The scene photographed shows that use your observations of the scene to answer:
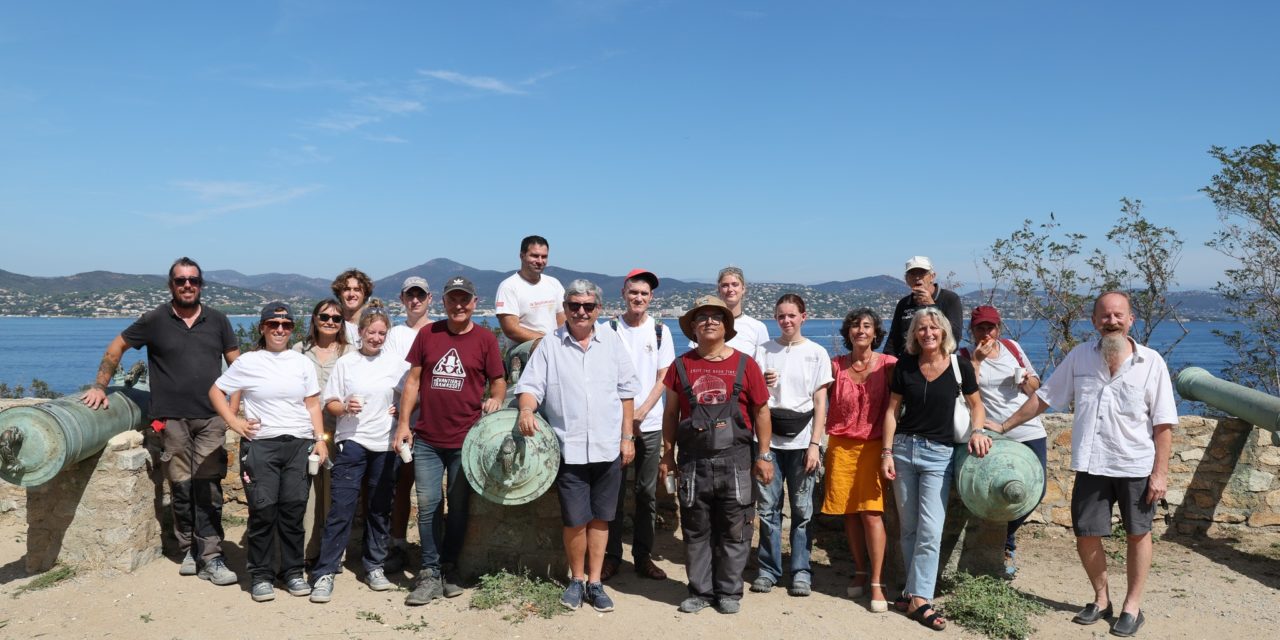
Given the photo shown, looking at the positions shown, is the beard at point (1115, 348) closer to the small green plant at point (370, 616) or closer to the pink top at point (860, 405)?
the pink top at point (860, 405)

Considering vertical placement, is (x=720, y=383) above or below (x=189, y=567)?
above

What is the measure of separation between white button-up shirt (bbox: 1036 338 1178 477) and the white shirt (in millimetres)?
2309

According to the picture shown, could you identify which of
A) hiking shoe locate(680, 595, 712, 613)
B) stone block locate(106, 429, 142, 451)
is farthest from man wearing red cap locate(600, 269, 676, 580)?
stone block locate(106, 429, 142, 451)

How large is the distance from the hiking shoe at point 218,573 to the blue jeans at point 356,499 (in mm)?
568

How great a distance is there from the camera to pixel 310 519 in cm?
518

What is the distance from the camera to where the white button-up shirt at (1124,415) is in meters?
4.29

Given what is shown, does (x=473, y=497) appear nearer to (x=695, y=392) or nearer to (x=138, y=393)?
(x=695, y=392)

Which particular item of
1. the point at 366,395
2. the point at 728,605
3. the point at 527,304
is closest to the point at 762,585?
the point at 728,605

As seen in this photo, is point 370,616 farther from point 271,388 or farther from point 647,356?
point 647,356

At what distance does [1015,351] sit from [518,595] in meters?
3.46

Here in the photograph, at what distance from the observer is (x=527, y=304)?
5.50 metres

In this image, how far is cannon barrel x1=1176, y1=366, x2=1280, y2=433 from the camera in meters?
5.71

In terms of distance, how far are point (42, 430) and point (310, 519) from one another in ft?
5.24

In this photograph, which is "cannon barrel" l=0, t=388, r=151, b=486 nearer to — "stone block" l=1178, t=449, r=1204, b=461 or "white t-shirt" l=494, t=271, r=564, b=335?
"white t-shirt" l=494, t=271, r=564, b=335
